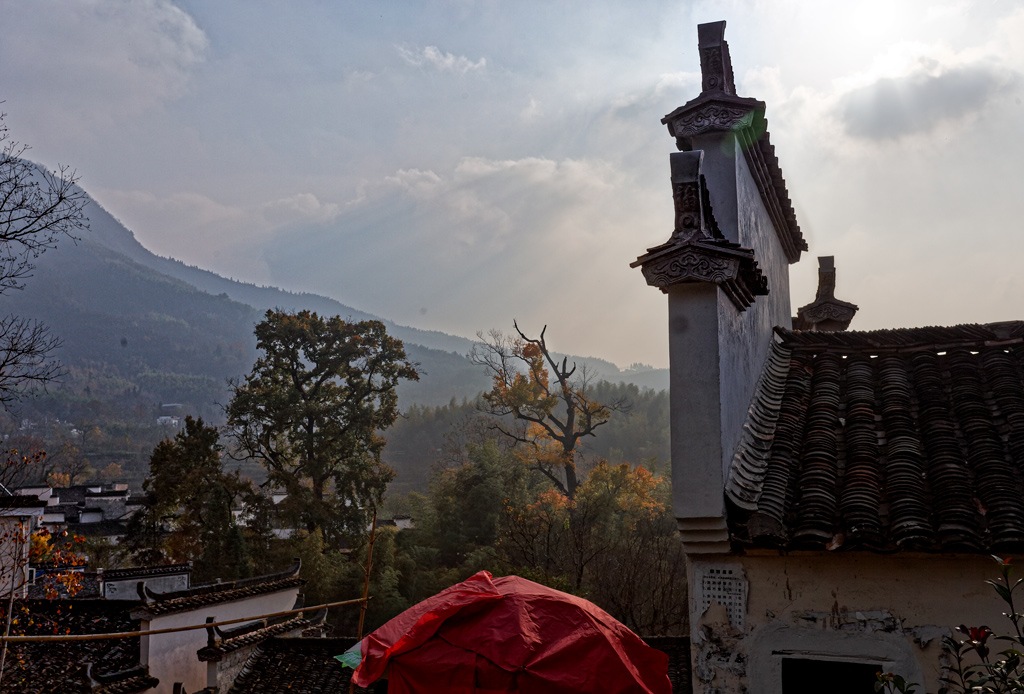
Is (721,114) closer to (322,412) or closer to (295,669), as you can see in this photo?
(295,669)

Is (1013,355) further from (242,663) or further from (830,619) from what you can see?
(242,663)

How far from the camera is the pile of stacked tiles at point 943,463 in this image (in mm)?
4285

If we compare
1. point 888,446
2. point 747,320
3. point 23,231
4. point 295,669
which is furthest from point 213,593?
point 888,446

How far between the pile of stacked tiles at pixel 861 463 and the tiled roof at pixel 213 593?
1227cm

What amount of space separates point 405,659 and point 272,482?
2368cm

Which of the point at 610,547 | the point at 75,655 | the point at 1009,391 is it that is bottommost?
the point at 75,655

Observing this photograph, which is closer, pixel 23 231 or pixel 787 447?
pixel 787 447

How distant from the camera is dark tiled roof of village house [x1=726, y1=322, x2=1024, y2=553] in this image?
175 inches

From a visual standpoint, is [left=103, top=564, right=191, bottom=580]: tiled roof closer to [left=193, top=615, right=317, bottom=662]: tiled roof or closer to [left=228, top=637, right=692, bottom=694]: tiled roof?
[left=193, top=615, right=317, bottom=662]: tiled roof

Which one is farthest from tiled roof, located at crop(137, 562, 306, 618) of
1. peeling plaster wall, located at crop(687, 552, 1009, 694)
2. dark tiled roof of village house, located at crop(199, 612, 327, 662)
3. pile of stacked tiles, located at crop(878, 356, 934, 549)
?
pile of stacked tiles, located at crop(878, 356, 934, 549)

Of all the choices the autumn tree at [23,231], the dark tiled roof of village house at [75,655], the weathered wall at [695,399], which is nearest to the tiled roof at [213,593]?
the dark tiled roof of village house at [75,655]

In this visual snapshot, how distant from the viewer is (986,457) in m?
4.89

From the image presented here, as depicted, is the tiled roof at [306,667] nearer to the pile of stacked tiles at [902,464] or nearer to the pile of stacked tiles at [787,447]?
the pile of stacked tiles at [787,447]

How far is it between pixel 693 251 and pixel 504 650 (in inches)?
107
